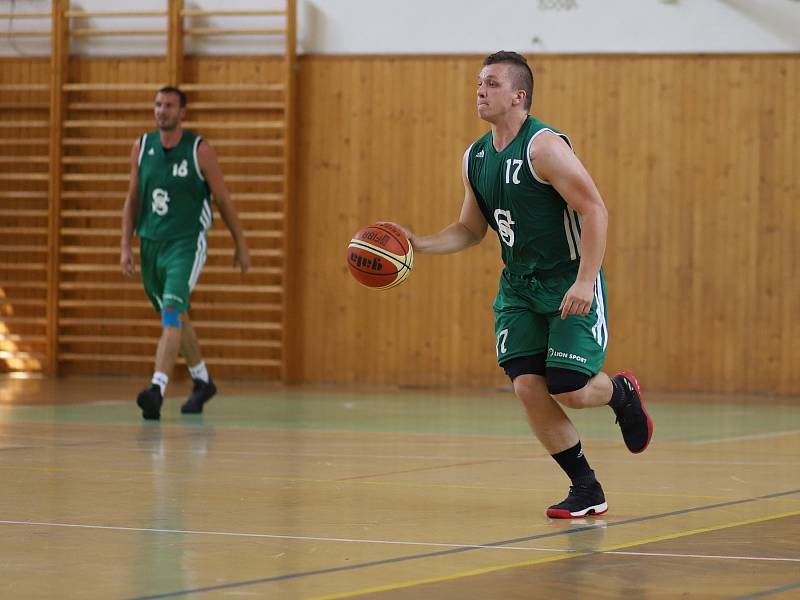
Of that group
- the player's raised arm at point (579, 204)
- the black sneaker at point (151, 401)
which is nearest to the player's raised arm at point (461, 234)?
the player's raised arm at point (579, 204)

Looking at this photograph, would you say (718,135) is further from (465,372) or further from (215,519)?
(215,519)

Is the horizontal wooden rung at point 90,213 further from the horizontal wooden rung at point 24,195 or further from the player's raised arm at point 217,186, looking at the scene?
the player's raised arm at point 217,186

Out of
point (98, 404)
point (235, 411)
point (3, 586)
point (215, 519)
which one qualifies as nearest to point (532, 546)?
point (215, 519)

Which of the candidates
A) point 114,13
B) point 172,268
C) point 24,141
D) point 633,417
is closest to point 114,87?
point 114,13

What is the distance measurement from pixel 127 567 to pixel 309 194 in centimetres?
1008

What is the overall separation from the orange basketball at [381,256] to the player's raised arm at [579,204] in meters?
0.56

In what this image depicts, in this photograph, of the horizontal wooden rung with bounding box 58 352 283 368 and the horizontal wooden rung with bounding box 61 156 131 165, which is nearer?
the horizontal wooden rung with bounding box 58 352 283 368

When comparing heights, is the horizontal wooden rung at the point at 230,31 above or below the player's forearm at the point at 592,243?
above

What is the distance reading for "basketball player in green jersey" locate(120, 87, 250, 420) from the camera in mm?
8828

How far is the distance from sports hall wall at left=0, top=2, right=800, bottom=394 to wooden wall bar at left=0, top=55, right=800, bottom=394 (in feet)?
0.04

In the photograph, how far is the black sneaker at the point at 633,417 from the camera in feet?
15.5

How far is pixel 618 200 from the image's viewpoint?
1269cm

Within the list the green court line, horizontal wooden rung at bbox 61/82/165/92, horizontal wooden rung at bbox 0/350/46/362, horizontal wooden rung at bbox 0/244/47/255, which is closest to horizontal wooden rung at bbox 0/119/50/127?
horizontal wooden rung at bbox 61/82/165/92

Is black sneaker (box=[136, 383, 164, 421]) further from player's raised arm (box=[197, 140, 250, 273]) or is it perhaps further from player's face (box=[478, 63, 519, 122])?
player's face (box=[478, 63, 519, 122])
